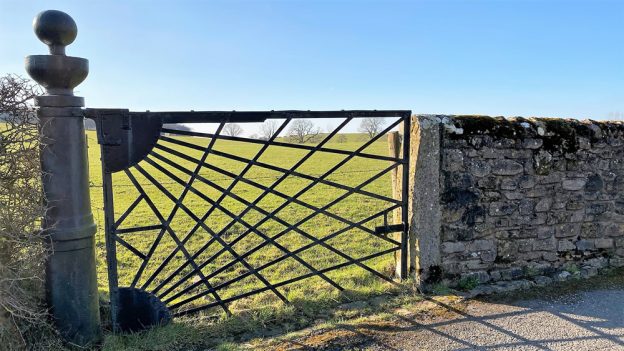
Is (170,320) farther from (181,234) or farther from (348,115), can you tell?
(181,234)

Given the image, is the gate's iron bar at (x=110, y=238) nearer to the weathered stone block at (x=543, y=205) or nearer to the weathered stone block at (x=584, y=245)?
the weathered stone block at (x=543, y=205)

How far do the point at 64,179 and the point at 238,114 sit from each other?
1449 millimetres

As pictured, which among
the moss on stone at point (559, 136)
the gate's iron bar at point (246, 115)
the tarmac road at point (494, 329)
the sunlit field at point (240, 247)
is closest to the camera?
the tarmac road at point (494, 329)

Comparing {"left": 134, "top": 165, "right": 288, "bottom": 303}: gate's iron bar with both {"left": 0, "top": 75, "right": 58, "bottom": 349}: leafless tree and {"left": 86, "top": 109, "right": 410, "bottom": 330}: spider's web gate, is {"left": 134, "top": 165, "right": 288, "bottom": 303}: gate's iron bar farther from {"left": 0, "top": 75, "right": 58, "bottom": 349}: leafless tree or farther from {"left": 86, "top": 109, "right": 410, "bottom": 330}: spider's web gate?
{"left": 0, "top": 75, "right": 58, "bottom": 349}: leafless tree

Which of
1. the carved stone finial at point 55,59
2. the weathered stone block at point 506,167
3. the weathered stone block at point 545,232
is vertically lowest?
the weathered stone block at point 545,232

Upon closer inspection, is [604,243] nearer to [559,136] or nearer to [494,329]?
[559,136]

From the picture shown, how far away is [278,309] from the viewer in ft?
13.0

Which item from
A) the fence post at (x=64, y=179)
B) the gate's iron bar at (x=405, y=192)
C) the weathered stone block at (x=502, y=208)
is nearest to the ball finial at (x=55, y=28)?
the fence post at (x=64, y=179)

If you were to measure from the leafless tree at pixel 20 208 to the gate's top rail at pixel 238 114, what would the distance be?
1.47 feet

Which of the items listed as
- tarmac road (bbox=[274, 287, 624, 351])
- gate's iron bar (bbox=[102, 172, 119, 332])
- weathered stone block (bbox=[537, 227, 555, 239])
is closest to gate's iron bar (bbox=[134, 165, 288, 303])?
gate's iron bar (bbox=[102, 172, 119, 332])

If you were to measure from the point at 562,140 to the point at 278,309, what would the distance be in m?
3.61

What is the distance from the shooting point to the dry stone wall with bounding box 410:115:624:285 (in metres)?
4.27

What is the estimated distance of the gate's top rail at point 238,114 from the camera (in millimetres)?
3346

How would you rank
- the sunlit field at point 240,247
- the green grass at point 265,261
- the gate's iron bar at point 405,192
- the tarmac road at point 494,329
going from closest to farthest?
1. the tarmac road at point 494,329
2. the sunlit field at point 240,247
3. the green grass at point 265,261
4. the gate's iron bar at point 405,192
